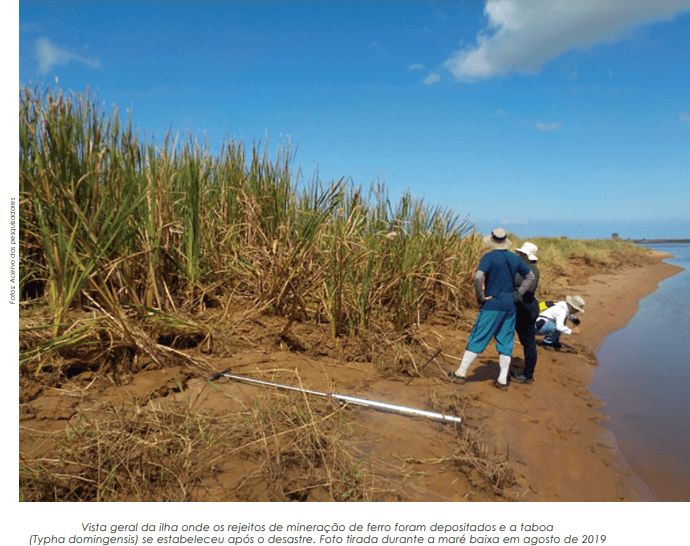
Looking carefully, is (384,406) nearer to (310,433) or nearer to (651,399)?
(310,433)

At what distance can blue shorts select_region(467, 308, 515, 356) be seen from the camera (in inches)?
190

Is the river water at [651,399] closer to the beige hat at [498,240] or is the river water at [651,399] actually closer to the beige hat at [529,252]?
the beige hat at [529,252]

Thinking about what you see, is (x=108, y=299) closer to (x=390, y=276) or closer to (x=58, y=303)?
(x=58, y=303)

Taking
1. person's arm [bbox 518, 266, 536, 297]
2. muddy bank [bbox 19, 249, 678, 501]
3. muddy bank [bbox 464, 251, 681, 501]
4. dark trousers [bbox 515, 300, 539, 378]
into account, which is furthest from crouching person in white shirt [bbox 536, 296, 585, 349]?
person's arm [bbox 518, 266, 536, 297]

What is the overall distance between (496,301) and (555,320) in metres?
2.51

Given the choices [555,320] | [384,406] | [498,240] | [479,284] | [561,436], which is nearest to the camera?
[384,406]

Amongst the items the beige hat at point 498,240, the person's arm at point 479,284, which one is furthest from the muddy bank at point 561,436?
the beige hat at point 498,240

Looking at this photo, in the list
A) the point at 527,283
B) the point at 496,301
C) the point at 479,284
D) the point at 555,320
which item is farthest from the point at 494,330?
the point at 555,320

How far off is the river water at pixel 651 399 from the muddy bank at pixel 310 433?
21 cm

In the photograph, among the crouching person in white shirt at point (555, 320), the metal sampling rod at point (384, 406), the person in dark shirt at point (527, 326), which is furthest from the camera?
the crouching person in white shirt at point (555, 320)

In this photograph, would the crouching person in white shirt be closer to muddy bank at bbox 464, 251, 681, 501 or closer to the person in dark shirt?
muddy bank at bbox 464, 251, 681, 501

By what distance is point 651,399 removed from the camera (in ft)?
18.0

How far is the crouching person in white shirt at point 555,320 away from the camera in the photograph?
6672 millimetres

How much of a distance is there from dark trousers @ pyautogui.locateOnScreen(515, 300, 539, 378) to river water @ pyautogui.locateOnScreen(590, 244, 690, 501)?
831 millimetres
